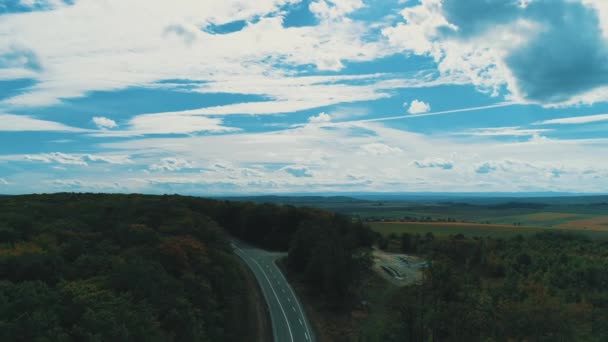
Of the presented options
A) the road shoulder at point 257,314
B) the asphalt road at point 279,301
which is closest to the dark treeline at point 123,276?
the road shoulder at point 257,314

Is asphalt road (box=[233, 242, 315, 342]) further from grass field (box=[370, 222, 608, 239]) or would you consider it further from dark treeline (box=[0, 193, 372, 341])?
grass field (box=[370, 222, 608, 239])

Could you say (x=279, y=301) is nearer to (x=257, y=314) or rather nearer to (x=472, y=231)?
(x=257, y=314)

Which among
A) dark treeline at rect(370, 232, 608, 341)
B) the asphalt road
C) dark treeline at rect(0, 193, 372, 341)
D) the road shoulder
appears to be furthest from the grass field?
the road shoulder

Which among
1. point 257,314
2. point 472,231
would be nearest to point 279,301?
point 257,314

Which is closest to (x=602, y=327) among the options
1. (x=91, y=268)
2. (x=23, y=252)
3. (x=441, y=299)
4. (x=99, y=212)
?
(x=441, y=299)

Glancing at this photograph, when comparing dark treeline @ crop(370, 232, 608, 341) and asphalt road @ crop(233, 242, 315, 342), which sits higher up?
dark treeline @ crop(370, 232, 608, 341)

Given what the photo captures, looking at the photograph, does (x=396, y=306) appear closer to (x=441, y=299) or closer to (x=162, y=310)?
(x=441, y=299)

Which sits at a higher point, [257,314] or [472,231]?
[472,231]
